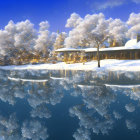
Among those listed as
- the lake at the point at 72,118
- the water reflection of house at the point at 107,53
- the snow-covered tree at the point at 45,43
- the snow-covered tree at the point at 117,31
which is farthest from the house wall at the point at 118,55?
the lake at the point at 72,118

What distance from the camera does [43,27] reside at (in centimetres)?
5609

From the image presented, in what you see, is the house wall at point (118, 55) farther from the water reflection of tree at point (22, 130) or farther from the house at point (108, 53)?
the water reflection of tree at point (22, 130)

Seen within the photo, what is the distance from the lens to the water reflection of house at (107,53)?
3196 cm

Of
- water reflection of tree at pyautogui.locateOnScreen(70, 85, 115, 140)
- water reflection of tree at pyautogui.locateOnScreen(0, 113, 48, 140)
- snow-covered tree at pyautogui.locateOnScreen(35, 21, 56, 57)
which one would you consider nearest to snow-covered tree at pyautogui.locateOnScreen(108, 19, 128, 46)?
snow-covered tree at pyautogui.locateOnScreen(35, 21, 56, 57)

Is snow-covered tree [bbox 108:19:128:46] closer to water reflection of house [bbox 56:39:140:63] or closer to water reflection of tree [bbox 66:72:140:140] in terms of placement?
water reflection of house [bbox 56:39:140:63]

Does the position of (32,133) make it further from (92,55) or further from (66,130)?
(92,55)

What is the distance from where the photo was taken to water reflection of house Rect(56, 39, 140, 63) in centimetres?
3196

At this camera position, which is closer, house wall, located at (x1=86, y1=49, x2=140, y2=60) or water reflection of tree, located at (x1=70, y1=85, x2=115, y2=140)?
water reflection of tree, located at (x1=70, y1=85, x2=115, y2=140)

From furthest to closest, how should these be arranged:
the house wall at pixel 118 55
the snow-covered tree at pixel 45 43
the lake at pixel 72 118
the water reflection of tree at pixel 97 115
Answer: the snow-covered tree at pixel 45 43 < the house wall at pixel 118 55 < the water reflection of tree at pixel 97 115 < the lake at pixel 72 118

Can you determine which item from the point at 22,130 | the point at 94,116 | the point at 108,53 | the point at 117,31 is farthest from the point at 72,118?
the point at 117,31

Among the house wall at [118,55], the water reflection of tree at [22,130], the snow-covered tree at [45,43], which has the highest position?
the snow-covered tree at [45,43]

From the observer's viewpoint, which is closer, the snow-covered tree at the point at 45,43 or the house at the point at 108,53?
the house at the point at 108,53

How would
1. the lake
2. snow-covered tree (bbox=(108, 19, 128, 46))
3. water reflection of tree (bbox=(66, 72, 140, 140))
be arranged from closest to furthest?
the lake
water reflection of tree (bbox=(66, 72, 140, 140))
snow-covered tree (bbox=(108, 19, 128, 46))

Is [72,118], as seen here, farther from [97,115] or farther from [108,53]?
[108,53]
